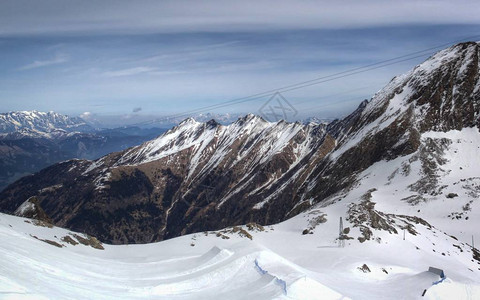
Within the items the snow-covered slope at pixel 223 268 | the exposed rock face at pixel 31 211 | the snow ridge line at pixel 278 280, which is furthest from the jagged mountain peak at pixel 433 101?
the exposed rock face at pixel 31 211

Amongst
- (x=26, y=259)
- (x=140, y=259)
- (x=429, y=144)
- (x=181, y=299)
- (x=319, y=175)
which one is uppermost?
(x=26, y=259)

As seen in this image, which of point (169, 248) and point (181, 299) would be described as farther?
point (169, 248)

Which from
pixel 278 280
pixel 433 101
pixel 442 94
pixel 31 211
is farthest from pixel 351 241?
pixel 442 94

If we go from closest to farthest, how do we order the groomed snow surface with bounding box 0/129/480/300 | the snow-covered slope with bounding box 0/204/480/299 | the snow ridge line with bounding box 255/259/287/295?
the snow-covered slope with bounding box 0/204/480/299 < the snow ridge line with bounding box 255/259/287/295 < the groomed snow surface with bounding box 0/129/480/300

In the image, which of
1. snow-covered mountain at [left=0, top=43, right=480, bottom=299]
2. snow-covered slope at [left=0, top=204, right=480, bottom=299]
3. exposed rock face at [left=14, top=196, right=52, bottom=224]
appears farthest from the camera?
exposed rock face at [left=14, top=196, right=52, bottom=224]

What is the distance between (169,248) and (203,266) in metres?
16.8

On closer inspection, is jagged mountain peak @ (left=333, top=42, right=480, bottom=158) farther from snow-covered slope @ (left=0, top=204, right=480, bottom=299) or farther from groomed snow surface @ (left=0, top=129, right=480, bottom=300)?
snow-covered slope @ (left=0, top=204, right=480, bottom=299)

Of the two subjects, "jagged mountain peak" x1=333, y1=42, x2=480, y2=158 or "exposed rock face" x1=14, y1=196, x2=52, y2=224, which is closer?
"exposed rock face" x1=14, y1=196, x2=52, y2=224

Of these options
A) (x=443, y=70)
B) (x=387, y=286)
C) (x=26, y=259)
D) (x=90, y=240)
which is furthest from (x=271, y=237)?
(x=443, y=70)

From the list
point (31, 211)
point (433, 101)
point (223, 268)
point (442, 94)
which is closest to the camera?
point (223, 268)

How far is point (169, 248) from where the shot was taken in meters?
40.8

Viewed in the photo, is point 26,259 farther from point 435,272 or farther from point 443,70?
point 443,70

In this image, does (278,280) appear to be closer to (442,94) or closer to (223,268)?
(223,268)

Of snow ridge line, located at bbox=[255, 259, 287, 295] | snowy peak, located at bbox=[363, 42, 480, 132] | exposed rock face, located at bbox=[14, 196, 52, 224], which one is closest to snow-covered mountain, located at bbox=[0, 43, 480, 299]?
snow ridge line, located at bbox=[255, 259, 287, 295]
